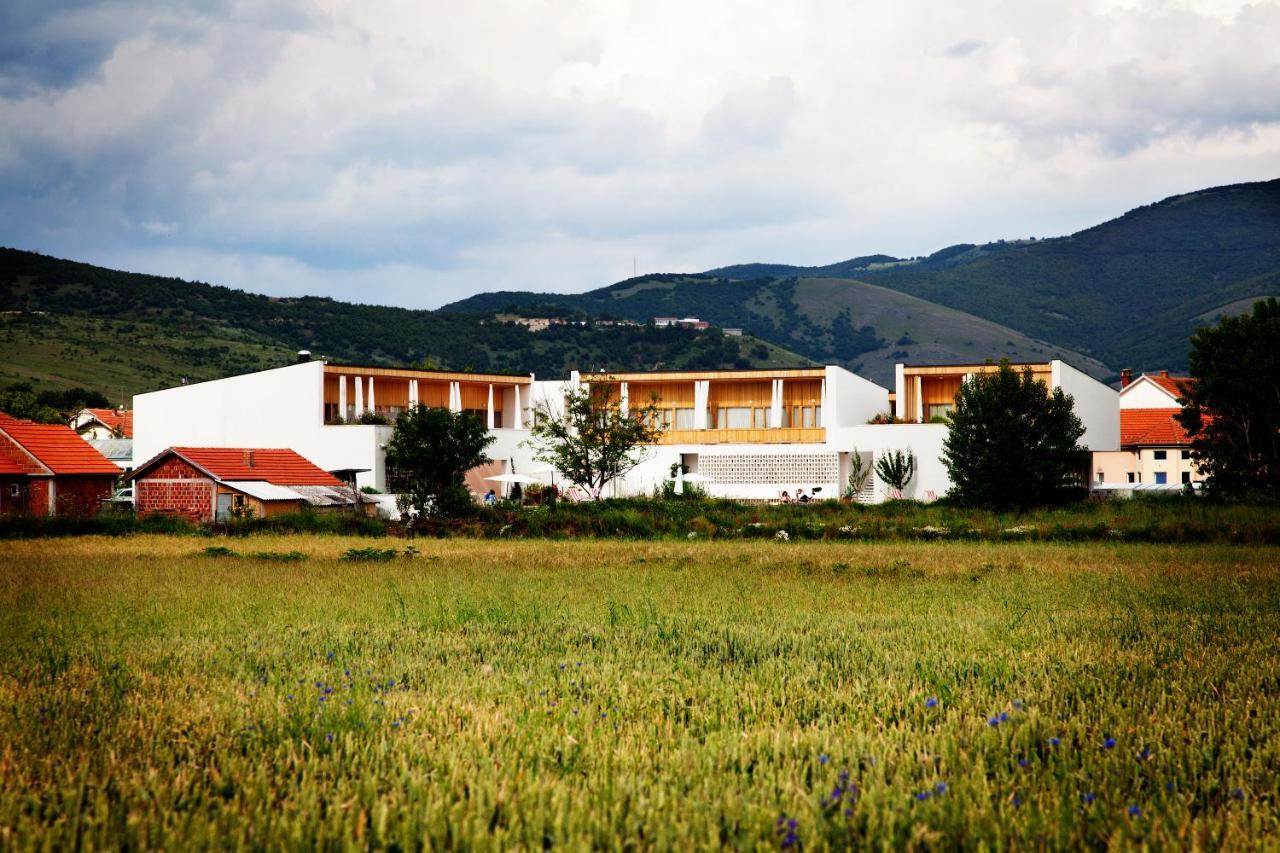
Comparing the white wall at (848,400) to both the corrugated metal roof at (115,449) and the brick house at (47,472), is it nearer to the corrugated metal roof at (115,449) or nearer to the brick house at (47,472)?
the brick house at (47,472)

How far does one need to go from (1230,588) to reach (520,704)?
43.2 feet

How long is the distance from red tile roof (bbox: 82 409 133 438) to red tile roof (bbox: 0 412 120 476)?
50.3 metres

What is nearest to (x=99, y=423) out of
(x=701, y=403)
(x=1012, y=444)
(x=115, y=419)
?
(x=115, y=419)

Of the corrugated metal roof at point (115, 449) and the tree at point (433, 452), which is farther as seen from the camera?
the corrugated metal roof at point (115, 449)

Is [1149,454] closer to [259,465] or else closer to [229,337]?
[259,465]

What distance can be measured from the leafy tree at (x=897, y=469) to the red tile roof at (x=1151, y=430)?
26.8 m

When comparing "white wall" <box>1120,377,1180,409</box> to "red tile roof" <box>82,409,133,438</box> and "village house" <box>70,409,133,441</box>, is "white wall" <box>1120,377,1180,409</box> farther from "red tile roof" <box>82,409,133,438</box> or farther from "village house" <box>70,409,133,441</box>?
"village house" <box>70,409,133,441</box>

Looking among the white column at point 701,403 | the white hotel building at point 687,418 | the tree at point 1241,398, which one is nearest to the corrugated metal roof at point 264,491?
the white hotel building at point 687,418

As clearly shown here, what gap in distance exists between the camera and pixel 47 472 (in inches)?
1971

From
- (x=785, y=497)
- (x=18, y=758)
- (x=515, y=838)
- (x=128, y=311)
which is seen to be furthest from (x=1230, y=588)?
(x=128, y=311)

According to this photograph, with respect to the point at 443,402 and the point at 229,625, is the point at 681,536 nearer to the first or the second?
the point at 229,625

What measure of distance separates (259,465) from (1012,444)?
31.3 metres

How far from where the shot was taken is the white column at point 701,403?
64.0 meters

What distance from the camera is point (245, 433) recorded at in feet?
193
